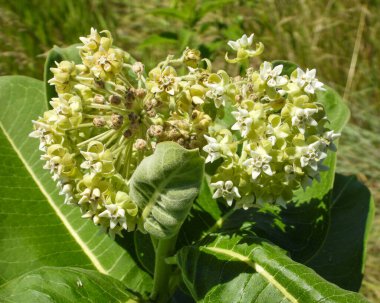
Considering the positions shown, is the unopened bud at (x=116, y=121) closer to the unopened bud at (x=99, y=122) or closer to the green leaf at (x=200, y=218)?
the unopened bud at (x=99, y=122)

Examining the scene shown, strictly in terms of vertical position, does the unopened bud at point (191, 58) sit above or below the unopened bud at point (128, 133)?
above

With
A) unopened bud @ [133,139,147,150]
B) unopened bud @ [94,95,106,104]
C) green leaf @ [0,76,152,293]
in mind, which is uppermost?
unopened bud @ [94,95,106,104]

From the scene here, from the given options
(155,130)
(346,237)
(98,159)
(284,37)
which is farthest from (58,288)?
(284,37)

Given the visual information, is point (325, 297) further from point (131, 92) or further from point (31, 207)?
point (31, 207)

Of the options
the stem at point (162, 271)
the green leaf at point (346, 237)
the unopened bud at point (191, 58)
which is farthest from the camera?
the green leaf at point (346, 237)

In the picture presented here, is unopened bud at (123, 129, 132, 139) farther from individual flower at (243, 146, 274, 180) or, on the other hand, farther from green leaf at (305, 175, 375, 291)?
green leaf at (305, 175, 375, 291)

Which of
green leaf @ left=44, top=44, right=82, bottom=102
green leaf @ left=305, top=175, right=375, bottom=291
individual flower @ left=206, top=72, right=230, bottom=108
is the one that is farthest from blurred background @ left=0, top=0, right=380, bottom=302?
individual flower @ left=206, top=72, right=230, bottom=108

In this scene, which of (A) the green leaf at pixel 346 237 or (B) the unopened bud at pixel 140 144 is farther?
(A) the green leaf at pixel 346 237

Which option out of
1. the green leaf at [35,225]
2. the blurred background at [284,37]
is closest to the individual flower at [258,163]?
the green leaf at [35,225]
